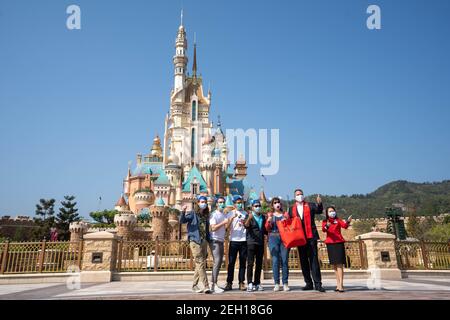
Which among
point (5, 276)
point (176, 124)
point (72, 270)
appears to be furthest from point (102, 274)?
point (176, 124)

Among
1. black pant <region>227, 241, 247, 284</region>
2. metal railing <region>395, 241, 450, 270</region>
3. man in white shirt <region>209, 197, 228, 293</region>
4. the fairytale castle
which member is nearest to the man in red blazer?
black pant <region>227, 241, 247, 284</region>

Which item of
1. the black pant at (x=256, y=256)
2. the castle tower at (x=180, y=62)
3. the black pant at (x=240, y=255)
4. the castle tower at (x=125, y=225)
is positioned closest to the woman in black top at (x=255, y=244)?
the black pant at (x=256, y=256)

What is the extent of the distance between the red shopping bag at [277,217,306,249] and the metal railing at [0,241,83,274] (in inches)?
295

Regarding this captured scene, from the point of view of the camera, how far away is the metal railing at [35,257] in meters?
10.6

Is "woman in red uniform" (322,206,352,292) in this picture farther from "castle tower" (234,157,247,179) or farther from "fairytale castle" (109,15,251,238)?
"castle tower" (234,157,247,179)

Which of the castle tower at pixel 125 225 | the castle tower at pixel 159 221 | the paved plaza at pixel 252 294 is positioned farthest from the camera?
the castle tower at pixel 159 221

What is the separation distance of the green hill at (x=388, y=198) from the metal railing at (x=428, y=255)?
90260 millimetres

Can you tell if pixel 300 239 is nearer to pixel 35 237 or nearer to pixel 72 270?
pixel 72 270

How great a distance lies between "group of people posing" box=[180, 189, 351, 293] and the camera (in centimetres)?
609

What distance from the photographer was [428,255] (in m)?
11.9

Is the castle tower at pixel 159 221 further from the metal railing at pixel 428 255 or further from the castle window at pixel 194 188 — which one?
the metal railing at pixel 428 255
